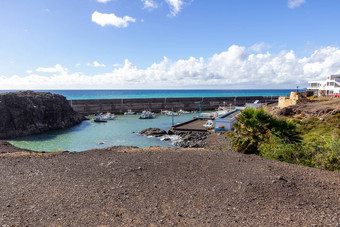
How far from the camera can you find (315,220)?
18.0 ft

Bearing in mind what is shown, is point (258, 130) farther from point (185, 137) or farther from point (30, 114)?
point (30, 114)

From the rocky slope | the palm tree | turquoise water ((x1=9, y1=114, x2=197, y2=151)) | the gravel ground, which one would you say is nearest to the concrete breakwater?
the rocky slope

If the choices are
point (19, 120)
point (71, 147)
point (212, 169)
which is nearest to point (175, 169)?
point (212, 169)

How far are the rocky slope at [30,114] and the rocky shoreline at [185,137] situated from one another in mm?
18874

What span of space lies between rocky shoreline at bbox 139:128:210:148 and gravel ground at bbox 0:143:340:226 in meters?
17.4

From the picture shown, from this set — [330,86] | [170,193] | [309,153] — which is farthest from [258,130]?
[330,86]

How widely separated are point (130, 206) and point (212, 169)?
3.99 metres

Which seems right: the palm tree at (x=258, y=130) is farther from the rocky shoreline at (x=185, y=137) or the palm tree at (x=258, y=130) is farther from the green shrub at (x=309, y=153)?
the rocky shoreline at (x=185, y=137)

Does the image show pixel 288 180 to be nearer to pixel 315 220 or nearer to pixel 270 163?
pixel 270 163

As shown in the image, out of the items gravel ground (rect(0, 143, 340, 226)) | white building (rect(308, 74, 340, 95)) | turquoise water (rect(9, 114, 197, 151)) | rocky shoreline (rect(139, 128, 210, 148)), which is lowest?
turquoise water (rect(9, 114, 197, 151))

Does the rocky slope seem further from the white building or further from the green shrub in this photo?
the white building

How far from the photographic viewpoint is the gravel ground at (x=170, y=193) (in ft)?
19.2

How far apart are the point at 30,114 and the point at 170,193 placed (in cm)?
4118

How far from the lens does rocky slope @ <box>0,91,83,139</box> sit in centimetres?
3725
